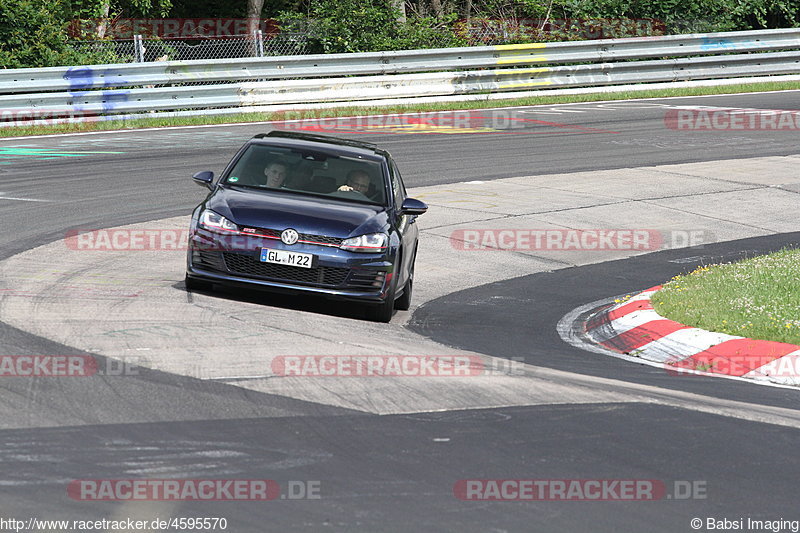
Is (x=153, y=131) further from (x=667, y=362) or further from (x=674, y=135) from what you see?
(x=667, y=362)

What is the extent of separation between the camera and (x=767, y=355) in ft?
28.0

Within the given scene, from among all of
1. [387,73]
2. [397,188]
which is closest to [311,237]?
[397,188]

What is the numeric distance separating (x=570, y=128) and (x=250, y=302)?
1389 cm

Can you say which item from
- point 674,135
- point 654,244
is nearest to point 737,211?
point 654,244

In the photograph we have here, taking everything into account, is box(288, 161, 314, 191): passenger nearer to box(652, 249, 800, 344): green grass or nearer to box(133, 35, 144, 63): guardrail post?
box(652, 249, 800, 344): green grass
